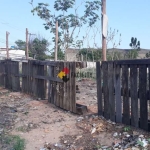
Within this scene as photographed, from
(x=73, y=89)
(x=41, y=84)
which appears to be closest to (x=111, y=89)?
(x=73, y=89)

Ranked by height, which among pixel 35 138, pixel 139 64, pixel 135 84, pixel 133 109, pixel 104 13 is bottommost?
pixel 35 138

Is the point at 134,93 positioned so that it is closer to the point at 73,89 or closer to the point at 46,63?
the point at 73,89

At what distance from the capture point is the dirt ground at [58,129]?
432cm

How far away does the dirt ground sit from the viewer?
14.2 ft

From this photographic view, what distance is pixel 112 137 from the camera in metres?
4.38

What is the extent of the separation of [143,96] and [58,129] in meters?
2.01

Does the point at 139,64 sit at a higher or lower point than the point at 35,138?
higher

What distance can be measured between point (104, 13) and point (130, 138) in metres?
5.44

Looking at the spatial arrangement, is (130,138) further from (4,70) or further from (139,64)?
(4,70)

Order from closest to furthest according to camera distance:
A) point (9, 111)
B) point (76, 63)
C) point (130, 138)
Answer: point (130, 138), point (76, 63), point (9, 111)

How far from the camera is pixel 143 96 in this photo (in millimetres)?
4312

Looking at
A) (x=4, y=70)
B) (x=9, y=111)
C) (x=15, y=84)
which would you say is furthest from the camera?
(x=4, y=70)

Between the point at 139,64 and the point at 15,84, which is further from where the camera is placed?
the point at 15,84

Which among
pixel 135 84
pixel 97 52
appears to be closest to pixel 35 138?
pixel 135 84
